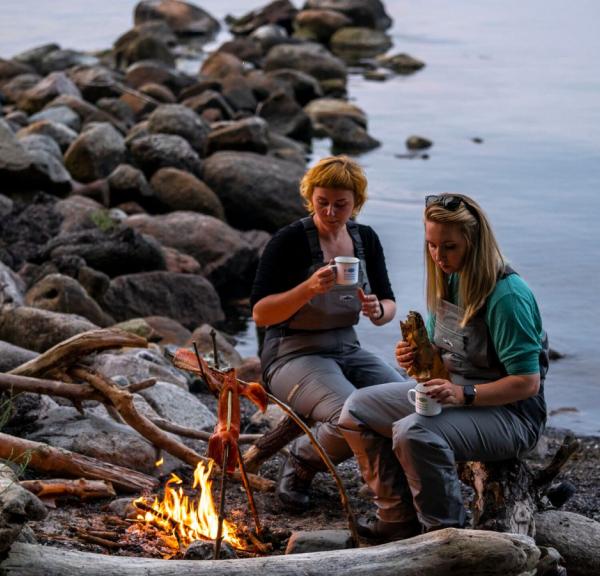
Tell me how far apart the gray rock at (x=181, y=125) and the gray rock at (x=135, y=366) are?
9.56 meters

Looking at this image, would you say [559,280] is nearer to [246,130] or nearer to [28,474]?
[246,130]

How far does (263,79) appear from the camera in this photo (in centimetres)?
2569

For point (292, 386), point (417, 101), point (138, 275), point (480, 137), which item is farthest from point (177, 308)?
point (417, 101)

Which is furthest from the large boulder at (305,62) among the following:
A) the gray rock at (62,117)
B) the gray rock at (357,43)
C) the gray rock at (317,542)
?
the gray rock at (317,542)

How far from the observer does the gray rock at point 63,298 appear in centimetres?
1081

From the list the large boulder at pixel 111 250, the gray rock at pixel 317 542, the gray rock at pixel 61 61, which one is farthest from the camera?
the gray rock at pixel 61 61

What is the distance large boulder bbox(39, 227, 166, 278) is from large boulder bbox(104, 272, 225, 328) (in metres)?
0.44

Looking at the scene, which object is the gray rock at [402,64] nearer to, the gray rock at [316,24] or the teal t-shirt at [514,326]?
the gray rock at [316,24]

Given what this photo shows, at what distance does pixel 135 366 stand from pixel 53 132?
393 inches

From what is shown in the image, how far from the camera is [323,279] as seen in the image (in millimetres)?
5891

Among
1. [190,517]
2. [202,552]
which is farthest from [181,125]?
[202,552]

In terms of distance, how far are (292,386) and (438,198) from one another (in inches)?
57.6

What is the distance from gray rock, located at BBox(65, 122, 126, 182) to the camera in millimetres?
16656

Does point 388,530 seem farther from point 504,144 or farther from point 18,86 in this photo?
point 18,86
